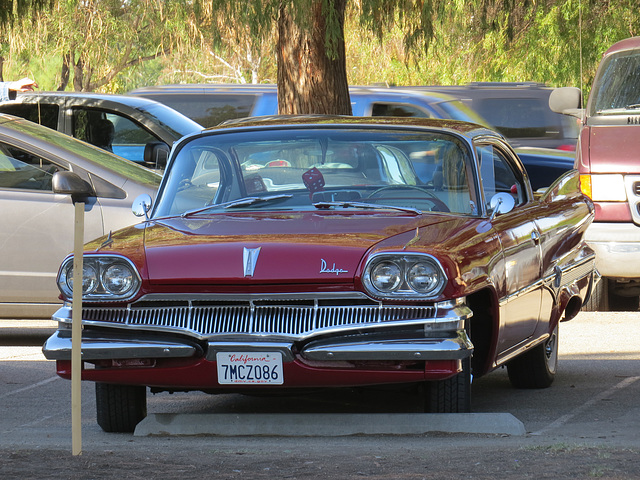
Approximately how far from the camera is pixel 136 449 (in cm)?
527

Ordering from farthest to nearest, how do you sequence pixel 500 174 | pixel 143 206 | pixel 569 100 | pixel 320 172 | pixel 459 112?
pixel 459 112, pixel 569 100, pixel 500 174, pixel 143 206, pixel 320 172

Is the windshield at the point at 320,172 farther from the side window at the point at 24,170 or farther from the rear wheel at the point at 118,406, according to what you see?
the side window at the point at 24,170

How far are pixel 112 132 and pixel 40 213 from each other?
292 cm

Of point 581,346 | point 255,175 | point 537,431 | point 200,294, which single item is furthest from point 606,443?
point 581,346

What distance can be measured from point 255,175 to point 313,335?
1589 mm

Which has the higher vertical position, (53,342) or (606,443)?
(53,342)

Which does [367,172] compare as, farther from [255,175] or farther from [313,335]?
[313,335]

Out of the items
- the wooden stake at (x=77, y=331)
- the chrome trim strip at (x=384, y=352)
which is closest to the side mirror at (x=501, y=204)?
the chrome trim strip at (x=384, y=352)

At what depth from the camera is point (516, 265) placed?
6.30 m

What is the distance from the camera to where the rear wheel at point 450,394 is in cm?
568

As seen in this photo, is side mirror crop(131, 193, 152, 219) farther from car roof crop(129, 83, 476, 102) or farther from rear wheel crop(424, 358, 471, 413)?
car roof crop(129, 83, 476, 102)

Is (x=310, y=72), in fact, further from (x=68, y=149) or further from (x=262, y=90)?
(x=68, y=149)

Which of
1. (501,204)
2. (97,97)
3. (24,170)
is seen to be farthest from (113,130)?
(501,204)

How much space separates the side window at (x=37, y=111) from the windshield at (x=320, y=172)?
18.9 feet
